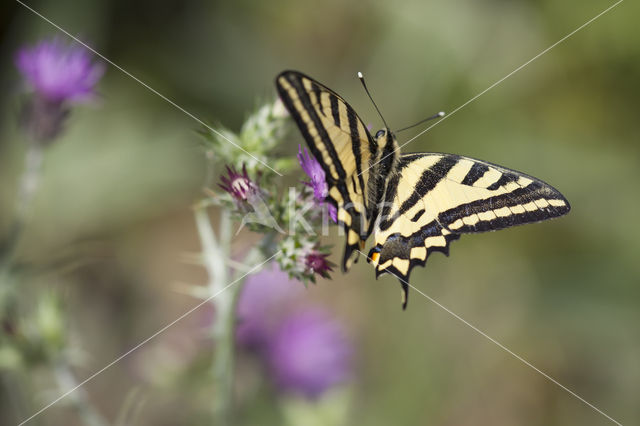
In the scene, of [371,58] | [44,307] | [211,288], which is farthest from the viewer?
[371,58]

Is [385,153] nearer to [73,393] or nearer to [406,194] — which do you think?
[406,194]

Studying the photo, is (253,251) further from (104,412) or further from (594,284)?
(594,284)

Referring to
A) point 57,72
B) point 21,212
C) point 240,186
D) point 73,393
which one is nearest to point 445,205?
point 240,186

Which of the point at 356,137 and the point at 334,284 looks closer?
the point at 356,137

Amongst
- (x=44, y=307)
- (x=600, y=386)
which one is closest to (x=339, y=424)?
(x=44, y=307)

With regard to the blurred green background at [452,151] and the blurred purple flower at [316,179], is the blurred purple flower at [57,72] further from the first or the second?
the blurred purple flower at [316,179]

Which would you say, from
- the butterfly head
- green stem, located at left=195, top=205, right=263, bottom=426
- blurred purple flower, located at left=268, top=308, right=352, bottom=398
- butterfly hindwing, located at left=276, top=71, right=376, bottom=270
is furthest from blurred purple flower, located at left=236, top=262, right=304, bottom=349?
butterfly hindwing, located at left=276, top=71, right=376, bottom=270

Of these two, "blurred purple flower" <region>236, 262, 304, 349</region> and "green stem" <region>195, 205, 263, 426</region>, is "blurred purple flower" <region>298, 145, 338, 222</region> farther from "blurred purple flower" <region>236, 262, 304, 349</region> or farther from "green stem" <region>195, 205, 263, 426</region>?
"blurred purple flower" <region>236, 262, 304, 349</region>
